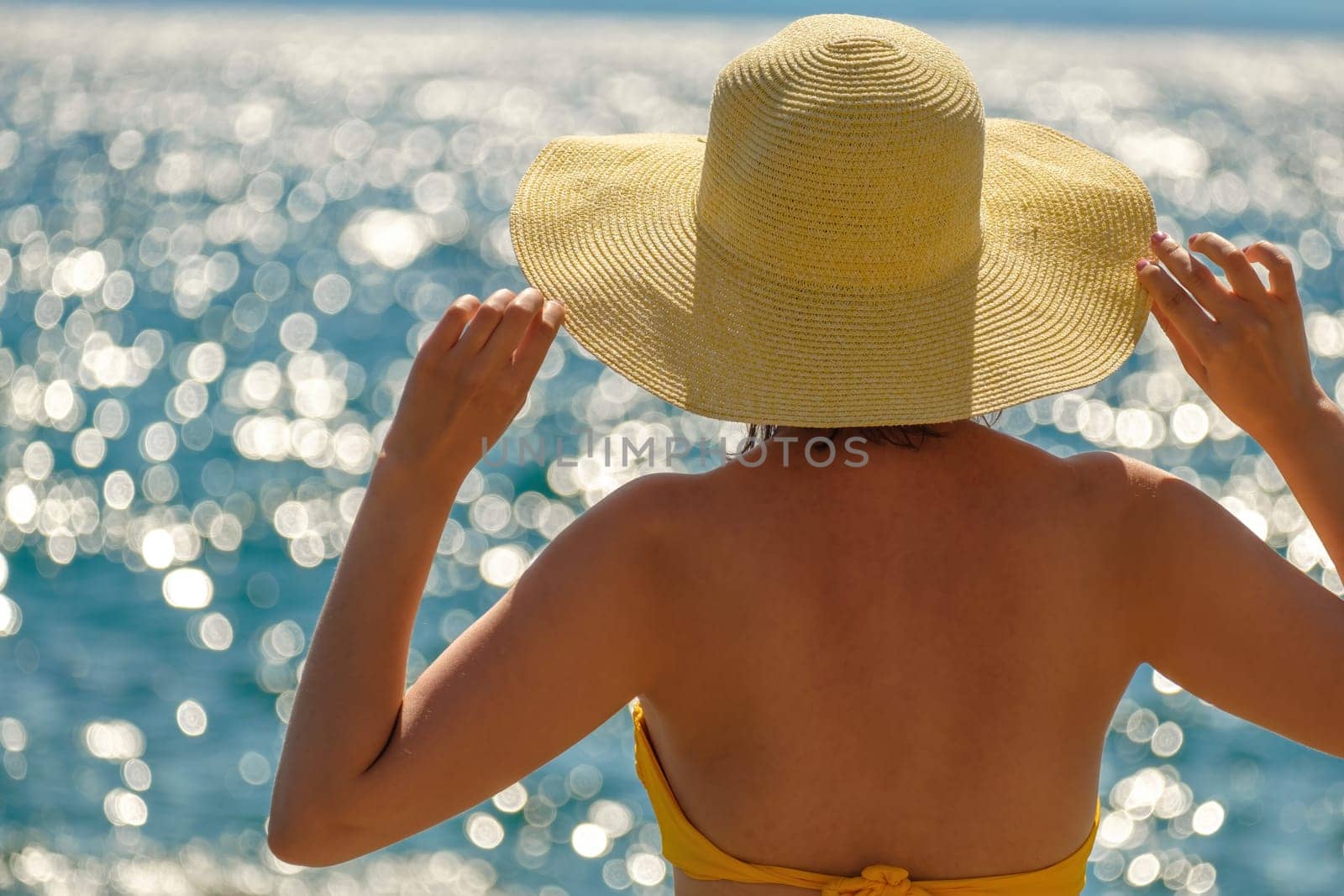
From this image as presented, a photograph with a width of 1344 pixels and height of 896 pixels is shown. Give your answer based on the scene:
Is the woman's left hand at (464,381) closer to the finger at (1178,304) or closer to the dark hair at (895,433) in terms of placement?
the dark hair at (895,433)

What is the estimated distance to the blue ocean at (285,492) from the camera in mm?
7922

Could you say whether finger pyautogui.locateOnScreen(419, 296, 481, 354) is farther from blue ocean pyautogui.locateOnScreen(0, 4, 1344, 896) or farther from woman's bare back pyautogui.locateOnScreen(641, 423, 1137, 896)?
blue ocean pyautogui.locateOnScreen(0, 4, 1344, 896)

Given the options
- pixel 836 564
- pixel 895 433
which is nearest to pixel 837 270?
pixel 895 433

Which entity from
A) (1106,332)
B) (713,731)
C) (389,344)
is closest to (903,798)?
(713,731)

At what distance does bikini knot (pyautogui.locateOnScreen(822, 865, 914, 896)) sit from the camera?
4.58 ft

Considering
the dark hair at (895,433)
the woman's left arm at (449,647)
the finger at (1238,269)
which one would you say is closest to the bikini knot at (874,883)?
the woman's left arm at (449,647)

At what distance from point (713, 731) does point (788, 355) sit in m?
0.37

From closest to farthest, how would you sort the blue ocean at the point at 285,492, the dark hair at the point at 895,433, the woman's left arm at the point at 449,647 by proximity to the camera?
the woman's left arm at the point at 449,647, the dark hair at the point at 895,433, the blue ocean at the point at 285,492

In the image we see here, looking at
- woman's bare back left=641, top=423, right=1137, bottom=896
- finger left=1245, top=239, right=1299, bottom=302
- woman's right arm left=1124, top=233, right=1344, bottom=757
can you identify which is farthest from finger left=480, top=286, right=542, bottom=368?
finger left=1245, top=239, right=1299, bottom=302

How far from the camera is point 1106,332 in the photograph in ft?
4.90

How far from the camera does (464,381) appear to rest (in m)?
1.37

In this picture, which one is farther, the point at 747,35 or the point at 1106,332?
the point at 747,35

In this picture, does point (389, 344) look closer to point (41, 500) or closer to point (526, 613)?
point (41, 500)

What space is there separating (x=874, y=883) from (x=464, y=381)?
623 mm
